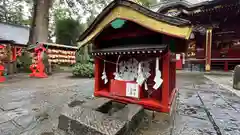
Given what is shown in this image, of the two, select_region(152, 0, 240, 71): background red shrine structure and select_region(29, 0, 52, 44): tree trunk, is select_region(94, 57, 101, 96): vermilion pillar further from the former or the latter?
select_region(29, 0, 52, 44): tree trunk

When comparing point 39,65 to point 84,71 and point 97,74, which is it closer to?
point 84,71

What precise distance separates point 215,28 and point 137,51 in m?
9.62

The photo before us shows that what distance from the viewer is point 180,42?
3186 mm

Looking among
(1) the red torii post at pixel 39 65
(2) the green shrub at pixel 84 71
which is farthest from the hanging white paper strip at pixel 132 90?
(1) the red torii post at pixel 39 65

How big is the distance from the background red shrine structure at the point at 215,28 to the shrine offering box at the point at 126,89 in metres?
6.56

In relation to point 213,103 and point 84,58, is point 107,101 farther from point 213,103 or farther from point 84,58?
point 84,58

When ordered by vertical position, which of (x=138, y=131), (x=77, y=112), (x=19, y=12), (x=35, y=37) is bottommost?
(x=138, y=131)

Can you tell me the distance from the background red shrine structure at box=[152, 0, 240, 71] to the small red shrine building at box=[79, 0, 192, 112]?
19.7 feet

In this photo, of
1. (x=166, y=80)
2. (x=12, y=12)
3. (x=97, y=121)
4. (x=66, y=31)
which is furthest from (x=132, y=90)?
(x=12, y=12)

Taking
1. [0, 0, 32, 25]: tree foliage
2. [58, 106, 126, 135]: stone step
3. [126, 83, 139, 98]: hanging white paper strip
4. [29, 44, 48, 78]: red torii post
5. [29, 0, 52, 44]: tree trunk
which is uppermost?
[0, 0, 32, 25]: tree foliage

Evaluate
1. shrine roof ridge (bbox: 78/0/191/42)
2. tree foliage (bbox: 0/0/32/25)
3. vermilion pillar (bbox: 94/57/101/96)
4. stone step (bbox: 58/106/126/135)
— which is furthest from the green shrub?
tree foliage (bbox: 0/0/32/25)

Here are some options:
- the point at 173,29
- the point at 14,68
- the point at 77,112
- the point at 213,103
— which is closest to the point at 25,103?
the point at 77,112

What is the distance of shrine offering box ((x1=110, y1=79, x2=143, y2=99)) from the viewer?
2.91 meters

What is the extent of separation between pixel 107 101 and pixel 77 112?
0.75 metres
